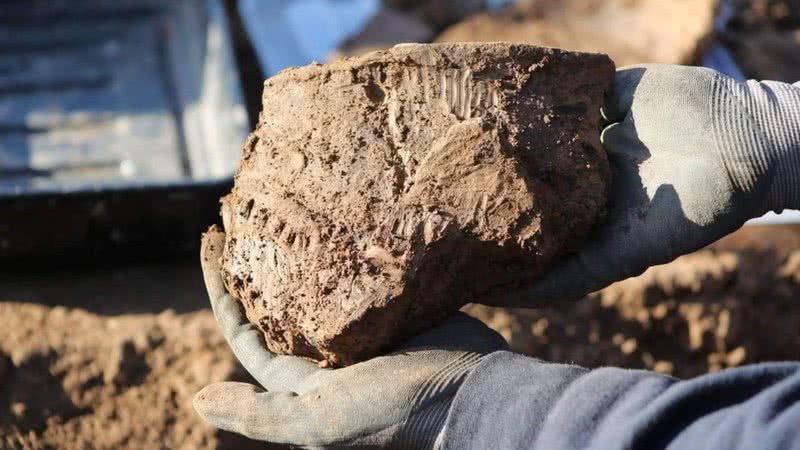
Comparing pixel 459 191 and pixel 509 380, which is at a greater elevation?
pixel 459 191

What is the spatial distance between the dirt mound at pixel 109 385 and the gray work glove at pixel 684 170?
39.0 inches

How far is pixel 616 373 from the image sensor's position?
1312 mm

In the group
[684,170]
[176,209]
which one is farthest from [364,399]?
[176,209]

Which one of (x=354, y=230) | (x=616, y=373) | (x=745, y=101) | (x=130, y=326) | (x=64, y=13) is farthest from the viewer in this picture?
(x=64, y=13)

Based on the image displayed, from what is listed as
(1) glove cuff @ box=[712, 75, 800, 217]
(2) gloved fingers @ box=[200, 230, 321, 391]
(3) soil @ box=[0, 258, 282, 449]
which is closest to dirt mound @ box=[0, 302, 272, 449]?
(3) soil @ box=[0, 258, 282, 449]

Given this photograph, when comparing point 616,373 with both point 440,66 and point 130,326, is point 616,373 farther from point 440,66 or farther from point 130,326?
point 130,326

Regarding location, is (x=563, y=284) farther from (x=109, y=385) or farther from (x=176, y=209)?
(x=176, y=209)

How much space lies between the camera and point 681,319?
2.63 metres

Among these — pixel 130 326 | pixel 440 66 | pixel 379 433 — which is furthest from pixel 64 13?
pixel 379 433

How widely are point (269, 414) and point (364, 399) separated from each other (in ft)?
0.52

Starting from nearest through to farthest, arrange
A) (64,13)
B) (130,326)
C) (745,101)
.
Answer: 1. (745,101)
2. (130,326)
3. (64,13)

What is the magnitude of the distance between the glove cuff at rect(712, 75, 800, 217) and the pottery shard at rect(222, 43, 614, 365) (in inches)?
8.6

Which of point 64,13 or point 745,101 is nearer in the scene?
point 745,101

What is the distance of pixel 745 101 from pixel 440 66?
21.6 inches
